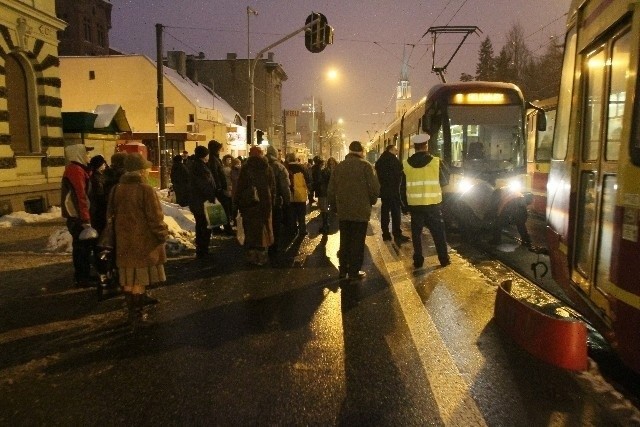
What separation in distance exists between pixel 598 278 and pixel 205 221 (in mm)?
6517

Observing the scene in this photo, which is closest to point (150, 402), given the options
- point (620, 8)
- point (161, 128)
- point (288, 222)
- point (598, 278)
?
point (598, 278)

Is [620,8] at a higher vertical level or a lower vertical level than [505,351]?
higher

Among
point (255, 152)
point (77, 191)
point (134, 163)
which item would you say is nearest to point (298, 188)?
point (255, 152)

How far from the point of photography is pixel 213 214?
9.62 m

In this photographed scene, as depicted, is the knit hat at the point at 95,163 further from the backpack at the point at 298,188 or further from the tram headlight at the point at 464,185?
the tram headlight at the point at 464,185

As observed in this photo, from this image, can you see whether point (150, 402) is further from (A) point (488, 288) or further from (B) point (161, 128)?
(B) point (161, 128)

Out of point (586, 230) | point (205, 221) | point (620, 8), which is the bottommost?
point (205, 221)

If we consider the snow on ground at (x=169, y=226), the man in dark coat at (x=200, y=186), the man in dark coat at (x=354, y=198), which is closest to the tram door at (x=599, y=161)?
the man in dark coat at (x=354, y=198)

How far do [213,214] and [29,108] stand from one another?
9773mm

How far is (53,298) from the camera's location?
6.75m

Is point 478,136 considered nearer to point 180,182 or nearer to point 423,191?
point 423,191

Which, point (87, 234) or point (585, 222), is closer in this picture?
point (585, 222)

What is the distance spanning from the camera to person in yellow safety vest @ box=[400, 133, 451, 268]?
815 centimetres

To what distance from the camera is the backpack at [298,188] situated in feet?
38.4
